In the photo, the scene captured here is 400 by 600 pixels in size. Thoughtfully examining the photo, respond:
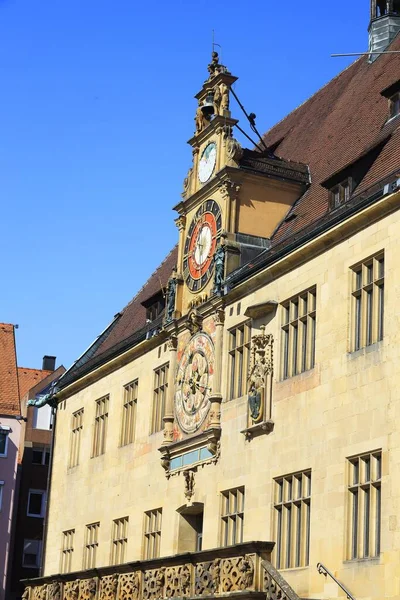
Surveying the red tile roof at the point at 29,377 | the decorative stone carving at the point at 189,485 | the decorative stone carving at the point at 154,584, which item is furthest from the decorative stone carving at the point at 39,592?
the red tile roof at the point at 29,377

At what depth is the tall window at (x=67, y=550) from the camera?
3744cm

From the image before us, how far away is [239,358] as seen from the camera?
28.6 m

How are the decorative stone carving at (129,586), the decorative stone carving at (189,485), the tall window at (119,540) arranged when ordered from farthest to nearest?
the tall window at (119,540)
the decorative stone carving at (189,485)
the decorative stone carving at (129,586)

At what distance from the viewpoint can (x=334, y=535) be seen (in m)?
23.0

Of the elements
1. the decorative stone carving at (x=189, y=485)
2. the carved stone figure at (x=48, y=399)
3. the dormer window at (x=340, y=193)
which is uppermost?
the dormer window at (x=340, y=193)

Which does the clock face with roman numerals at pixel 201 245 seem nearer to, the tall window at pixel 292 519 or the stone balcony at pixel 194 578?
the tall window at pixel 292 519

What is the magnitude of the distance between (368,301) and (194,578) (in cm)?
714

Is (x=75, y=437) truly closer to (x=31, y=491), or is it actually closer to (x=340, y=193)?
(x=340, y=193)

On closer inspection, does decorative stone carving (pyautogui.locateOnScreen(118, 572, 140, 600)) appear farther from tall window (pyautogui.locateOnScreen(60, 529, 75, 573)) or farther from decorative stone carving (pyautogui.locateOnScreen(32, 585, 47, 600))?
tall window (pyautogui.locateOnScreen(60, 529, 75, 573))

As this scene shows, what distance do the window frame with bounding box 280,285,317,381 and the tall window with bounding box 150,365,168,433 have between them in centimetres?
688

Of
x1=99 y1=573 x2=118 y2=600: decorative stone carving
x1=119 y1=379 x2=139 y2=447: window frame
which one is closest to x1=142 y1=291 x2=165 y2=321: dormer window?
x1=119 y1=379 x2=139 y2=447: window frame

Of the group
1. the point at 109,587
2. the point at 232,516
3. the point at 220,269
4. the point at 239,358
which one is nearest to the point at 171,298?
the point at 220,269

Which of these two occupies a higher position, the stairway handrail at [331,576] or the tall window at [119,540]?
the tall window at [119,540]

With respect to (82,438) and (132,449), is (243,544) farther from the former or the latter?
(82,438)
